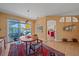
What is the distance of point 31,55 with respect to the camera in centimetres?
226

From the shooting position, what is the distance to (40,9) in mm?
2205

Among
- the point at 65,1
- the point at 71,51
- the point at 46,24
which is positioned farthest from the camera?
the point at 46,24

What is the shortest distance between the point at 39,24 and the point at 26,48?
556mm

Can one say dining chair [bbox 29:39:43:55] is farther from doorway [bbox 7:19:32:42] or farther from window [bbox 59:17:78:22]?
window [bbox 59:17:78:22]

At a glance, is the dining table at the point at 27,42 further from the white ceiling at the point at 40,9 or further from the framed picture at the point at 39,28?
the white ceiling at the point at 40,9

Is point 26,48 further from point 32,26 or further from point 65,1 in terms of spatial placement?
point 65,1

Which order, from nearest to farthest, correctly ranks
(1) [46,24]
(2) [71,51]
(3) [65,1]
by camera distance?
(3) [65,1] < (2) [71,51] < (1) [46,24]

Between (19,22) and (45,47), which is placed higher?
(19,22)

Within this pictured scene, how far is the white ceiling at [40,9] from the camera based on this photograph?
2121 millimetres

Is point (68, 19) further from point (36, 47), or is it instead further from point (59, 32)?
point (36, 47)

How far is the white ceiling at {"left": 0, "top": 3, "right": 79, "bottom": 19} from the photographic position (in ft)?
6.96

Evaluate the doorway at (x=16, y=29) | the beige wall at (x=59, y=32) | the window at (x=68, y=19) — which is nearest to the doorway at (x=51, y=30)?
the beige wall at (x=59, y=32)

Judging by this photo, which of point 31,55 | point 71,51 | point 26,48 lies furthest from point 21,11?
point 71,51

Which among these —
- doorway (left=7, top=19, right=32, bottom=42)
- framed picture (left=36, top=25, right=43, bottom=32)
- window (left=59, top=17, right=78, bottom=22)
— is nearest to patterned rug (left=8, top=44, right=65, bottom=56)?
doorway (left=7, top=19, right=32, bottom=42)
